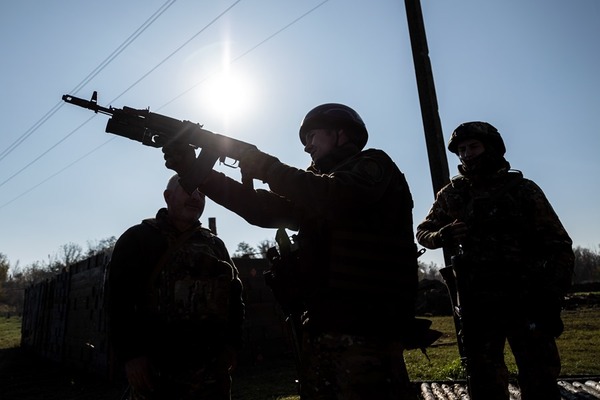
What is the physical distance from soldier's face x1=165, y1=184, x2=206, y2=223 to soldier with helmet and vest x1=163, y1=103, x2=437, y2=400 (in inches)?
46.7

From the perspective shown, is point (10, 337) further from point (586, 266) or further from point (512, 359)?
point (586, 266)

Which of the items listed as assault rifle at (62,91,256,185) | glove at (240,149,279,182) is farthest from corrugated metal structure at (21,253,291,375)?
glove at (240,149,279,182)

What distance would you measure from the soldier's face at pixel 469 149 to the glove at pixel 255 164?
7.39 ft

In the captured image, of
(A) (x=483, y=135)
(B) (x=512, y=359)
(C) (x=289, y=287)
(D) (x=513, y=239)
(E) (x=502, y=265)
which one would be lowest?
(B) (x=512, y=359)

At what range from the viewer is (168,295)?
9.76 ft

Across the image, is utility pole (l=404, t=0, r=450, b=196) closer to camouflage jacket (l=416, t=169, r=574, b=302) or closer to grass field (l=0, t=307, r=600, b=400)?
camouflage jacket (l=416, t=169, r=574, b=302)

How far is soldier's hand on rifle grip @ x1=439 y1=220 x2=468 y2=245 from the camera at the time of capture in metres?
3.50

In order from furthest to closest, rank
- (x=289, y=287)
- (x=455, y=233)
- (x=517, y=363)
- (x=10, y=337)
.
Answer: (x=10, y=337), (x=455, y=233), (x=517, y=363), (x=289, y=287)

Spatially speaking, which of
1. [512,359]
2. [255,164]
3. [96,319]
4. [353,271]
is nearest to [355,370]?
[353,271]

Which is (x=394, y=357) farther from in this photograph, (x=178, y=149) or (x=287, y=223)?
(x=178, y=149)

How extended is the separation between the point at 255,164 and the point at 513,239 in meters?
2.37

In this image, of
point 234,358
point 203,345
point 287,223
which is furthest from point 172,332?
point 287,223

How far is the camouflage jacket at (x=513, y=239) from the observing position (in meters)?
3.16

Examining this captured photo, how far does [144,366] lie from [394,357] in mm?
1699
